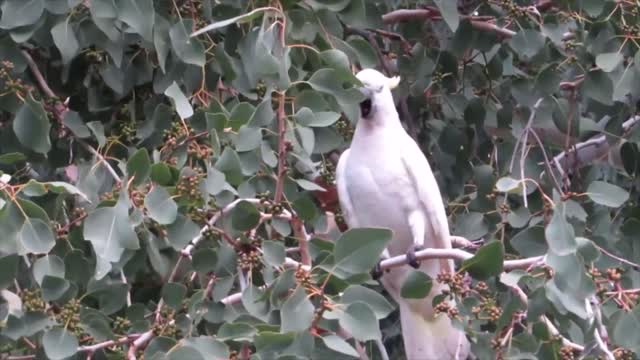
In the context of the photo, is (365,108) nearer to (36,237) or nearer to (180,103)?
(180,103)

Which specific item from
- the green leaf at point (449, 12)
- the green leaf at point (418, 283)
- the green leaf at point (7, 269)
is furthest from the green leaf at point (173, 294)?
the green leaf at point (449, 12)

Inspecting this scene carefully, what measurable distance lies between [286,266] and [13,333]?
0.39 meters

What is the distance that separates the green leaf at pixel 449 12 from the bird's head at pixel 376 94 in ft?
0.61

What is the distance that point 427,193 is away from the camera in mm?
2289

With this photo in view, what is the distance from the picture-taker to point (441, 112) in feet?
8.70

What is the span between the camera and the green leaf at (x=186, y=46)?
1.90 metres

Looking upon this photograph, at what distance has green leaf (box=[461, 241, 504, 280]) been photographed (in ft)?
5.29

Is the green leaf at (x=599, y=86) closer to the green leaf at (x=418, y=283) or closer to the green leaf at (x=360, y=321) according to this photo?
the green leaf at (x=418, y=283)

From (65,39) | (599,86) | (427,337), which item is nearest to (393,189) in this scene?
(427,337)

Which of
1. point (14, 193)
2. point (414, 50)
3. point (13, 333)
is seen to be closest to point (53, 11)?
point (14, 193)

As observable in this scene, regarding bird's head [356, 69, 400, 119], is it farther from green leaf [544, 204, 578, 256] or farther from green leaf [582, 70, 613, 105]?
green leaf [544, 204, 578, 256]

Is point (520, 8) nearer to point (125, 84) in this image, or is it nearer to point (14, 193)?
point (125, 84)

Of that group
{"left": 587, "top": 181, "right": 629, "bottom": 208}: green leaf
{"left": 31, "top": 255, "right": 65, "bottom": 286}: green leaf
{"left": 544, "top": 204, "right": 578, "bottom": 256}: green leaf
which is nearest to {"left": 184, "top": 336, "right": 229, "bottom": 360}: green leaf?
{"left": 31, "top": 255, "right": 65, "bottom": 286}: green leaf

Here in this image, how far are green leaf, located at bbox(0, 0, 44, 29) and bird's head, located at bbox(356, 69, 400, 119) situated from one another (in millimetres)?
669
